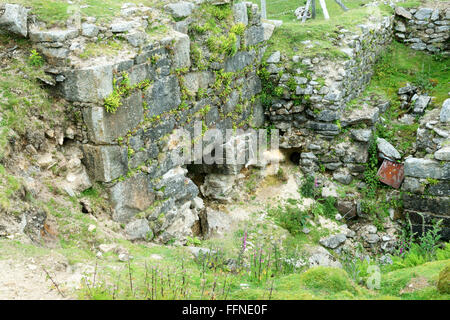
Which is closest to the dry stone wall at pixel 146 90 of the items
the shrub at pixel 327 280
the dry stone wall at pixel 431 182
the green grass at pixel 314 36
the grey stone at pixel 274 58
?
the grey stone at pixel 274 58

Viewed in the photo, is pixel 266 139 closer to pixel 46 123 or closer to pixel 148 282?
pixel 46 123

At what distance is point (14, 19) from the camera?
6.46 metres

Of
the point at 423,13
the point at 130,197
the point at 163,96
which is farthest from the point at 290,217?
the point at 423,13

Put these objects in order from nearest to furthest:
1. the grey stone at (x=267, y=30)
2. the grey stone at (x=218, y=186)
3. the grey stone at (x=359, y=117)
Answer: the grey stone at (x=218, y=186) < the grey stone at (x=359, y=117) < the grey stone at (x=267, y=30)

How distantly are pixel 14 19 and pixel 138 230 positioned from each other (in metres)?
3.47

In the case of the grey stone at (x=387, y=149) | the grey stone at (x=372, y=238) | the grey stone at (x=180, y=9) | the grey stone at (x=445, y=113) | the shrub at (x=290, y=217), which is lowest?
the grey stone at (x=372, y=238)

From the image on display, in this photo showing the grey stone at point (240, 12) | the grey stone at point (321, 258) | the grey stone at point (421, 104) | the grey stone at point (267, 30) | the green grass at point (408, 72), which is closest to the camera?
the grey stone at point (321, 258)

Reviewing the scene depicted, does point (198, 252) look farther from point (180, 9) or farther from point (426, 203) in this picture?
point (426, 203)

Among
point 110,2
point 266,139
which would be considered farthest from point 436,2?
point 110,2

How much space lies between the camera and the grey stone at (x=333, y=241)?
9.02 metres

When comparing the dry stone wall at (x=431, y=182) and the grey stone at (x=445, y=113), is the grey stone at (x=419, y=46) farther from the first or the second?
the dry stone wall at (x=431, y=182)

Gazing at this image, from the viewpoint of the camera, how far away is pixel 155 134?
748cm

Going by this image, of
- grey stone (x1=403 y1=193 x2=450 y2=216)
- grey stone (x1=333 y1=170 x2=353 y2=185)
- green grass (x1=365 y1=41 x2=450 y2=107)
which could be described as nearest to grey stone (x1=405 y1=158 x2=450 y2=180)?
grey stone (x1=403 y1=193 x2=450 y2=216)

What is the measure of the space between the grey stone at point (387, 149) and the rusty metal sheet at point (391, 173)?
0.48 ft
